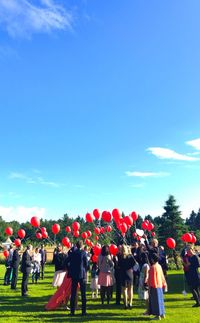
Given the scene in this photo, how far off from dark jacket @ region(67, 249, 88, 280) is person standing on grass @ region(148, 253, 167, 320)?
6.40 ft

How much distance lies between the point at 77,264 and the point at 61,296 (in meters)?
1.47

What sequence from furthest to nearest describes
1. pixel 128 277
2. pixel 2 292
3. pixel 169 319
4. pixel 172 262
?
pixel 172 262 → pixel 2 292 → pixel 128 277 → pixel 169 319

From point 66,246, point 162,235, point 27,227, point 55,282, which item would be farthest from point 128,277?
point 27,227

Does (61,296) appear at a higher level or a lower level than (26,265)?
lower

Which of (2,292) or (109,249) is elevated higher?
(109,249)

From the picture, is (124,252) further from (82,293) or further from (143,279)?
(82,293)

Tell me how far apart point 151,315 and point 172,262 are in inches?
918

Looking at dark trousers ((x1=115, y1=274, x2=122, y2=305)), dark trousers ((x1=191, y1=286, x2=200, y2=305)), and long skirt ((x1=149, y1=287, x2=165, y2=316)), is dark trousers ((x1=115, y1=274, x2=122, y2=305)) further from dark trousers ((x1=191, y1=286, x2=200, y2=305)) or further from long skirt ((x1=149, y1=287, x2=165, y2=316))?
long skirt ((x1=149, y1=287, x2=165, y2=316))

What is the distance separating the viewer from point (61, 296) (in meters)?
10.2

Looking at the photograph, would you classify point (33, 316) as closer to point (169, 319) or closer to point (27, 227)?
point (169, 319)

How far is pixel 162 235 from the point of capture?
123ft

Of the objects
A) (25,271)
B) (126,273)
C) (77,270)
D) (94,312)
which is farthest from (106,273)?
(25,271)

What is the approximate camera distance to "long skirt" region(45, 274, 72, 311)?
10094 millimetres

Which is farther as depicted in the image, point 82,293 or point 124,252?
point 124,252
